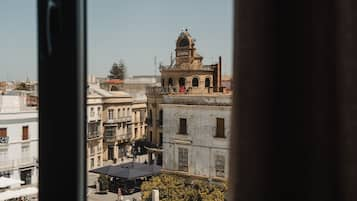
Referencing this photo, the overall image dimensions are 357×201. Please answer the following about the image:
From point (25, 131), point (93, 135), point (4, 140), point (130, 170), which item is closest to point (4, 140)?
point (4, 140)

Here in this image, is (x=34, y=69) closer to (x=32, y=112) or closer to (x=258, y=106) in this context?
(x=32, y=112)

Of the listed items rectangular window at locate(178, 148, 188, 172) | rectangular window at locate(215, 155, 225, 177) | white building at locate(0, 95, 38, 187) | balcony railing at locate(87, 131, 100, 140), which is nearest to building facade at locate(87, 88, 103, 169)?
balcony railing at locate(87, 131, 100, 140)

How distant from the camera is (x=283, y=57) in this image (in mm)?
954

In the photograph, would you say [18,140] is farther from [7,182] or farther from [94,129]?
[94,129]

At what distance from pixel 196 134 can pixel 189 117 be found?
2.3 inches

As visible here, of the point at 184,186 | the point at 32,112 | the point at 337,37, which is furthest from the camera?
the point at 32,112

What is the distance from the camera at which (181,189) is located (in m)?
1.38

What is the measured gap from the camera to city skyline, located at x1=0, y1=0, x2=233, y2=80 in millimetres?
1318

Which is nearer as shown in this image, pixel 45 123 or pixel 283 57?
pixel 283 57

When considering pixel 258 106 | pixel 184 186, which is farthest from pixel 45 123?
pixel 258 106

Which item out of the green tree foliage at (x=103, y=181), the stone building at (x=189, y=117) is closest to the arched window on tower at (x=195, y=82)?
the stone building at (x=189, y=117)

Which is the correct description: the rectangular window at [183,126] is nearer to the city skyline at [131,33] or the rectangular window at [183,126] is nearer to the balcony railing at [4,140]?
the city skyline at [131,33]

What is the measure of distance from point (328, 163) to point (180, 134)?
0.57 metres

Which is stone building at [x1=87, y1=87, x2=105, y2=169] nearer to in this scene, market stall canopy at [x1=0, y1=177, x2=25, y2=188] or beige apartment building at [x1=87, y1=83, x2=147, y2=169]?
beige apartment building at [x1=87, y1=83, x2=147, y2=169]
